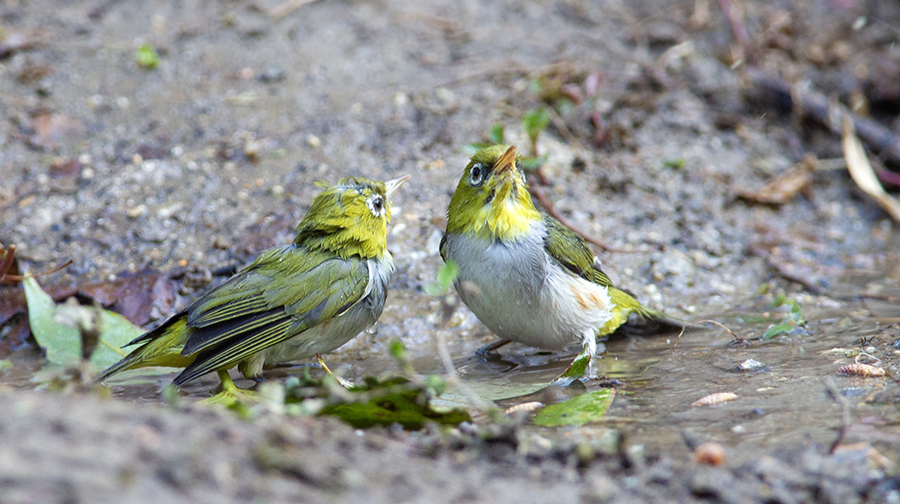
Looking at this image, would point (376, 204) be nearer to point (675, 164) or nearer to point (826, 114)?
point (675, 164)

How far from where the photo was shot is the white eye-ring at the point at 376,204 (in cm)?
473

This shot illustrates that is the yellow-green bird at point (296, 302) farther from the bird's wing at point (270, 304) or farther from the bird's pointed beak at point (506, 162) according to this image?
the bird's pointed beak at point (506, 162)

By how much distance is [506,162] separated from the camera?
4.26m

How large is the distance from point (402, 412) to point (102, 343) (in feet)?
8.00

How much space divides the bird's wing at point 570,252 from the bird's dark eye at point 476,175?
20.2 inches

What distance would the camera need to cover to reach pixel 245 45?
25.9ft

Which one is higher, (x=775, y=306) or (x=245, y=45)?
(x=245, y=45)

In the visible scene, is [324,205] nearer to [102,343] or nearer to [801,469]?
[102,343]

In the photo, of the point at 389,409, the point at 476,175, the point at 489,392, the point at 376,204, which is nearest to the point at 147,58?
the point at 376,204

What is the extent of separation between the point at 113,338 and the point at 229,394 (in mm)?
1190

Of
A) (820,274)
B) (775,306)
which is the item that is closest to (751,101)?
(820,274)

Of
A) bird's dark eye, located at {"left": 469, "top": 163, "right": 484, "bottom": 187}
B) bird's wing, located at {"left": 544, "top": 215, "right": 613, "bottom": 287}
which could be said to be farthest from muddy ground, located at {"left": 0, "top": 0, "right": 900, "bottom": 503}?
bird's dark eye, located at {"left": 469, "top": 163, "right": 484, "bottom": 187}

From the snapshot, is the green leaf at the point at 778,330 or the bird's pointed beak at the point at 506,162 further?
the green leaf at the point at 778,330

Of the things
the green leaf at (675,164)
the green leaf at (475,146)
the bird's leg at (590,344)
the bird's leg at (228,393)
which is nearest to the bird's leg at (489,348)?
the bird's leg at (590,344)
